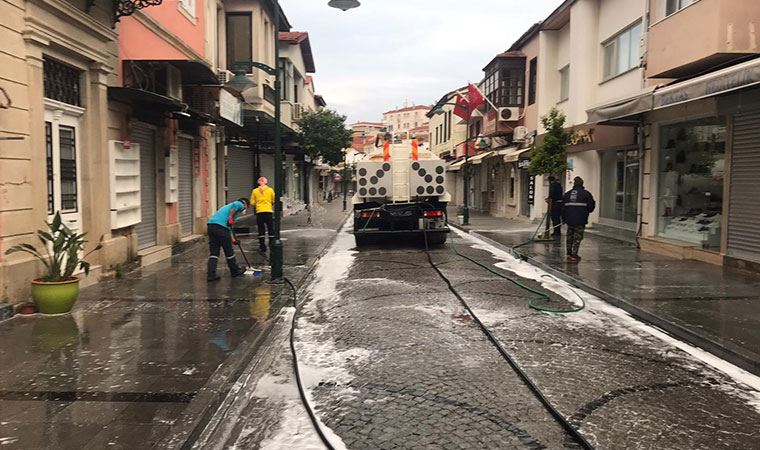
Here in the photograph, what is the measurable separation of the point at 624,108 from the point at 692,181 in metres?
2.31

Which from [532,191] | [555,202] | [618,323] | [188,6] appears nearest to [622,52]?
[555,202]

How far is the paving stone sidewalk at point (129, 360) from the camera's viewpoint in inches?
157

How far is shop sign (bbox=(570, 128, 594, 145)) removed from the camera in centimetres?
1789

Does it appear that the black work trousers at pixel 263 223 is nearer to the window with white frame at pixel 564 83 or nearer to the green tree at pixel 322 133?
the window with white frame at pixel 564 83

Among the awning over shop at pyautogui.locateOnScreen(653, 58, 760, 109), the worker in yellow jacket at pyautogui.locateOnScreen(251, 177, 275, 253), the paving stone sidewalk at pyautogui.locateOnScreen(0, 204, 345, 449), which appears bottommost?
the paving stone sidewalk at pyautogui.locateOnScreen(0, 204, 345, 449)

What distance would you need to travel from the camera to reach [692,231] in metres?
12.8

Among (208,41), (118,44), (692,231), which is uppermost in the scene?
(208,41)

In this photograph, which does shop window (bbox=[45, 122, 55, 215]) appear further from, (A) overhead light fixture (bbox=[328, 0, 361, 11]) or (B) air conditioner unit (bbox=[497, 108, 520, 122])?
(B) air conditioner unit (bbox=[497, 108, 520, 122])

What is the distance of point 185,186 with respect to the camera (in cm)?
1545

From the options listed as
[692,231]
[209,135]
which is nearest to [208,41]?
[209,135]

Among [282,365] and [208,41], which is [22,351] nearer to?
[282,365]

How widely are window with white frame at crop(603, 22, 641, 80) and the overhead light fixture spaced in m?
9.06

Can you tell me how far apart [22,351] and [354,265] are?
7.20 m

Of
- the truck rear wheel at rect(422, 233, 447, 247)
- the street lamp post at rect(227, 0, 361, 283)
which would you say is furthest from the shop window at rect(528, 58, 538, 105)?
the street lamp post at rect(227, 0, 361, 283)
